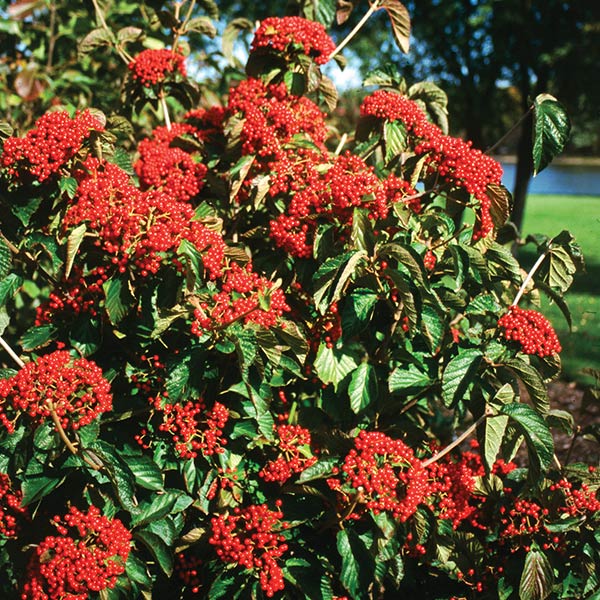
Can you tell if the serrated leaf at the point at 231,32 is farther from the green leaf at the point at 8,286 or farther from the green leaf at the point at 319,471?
the green leaf at the point at 319,471

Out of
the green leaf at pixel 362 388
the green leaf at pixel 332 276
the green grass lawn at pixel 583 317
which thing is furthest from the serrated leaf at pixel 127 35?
the green grass lawn at pixel 583 317

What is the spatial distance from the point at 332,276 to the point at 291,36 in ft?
3.86

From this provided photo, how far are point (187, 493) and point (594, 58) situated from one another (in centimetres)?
1097

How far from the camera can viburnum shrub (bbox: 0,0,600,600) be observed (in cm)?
205

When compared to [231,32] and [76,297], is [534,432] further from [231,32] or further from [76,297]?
[231,32]

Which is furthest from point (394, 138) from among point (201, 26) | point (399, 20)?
point (201, 26)

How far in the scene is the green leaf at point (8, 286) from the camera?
7.70 ft

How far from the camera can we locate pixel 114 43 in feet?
10.6

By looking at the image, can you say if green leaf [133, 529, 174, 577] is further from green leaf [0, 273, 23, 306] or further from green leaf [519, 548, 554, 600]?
green leaf [519, 548, 554, 600]

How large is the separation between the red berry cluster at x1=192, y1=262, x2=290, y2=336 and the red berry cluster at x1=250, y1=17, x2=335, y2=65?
3.42ft

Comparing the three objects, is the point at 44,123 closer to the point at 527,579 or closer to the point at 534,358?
the point at 534,358

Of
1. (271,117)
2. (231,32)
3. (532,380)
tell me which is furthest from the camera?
(231,32)

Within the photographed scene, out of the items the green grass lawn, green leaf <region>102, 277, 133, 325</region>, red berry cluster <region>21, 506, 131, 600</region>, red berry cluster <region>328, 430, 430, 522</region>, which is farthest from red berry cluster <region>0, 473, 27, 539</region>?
the green grass lawn

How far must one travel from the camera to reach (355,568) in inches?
83.7
